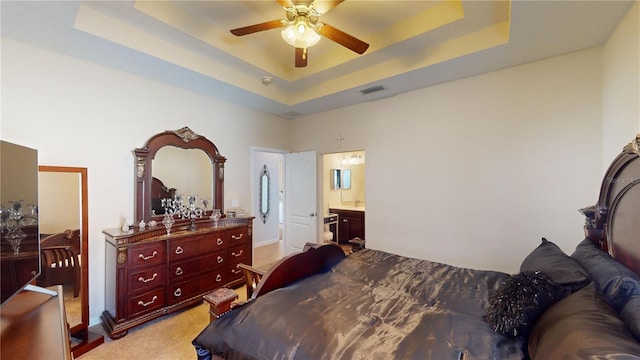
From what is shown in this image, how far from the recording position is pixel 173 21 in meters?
2.47

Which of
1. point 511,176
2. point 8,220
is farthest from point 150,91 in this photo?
point 511,176

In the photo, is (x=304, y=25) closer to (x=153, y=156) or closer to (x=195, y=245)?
(x=153, y=156)

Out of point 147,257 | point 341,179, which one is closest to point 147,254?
point 147,257

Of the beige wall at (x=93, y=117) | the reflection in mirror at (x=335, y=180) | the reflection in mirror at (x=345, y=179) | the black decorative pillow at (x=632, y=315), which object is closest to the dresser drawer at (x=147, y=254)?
the beige wall at (x=93, y=117)

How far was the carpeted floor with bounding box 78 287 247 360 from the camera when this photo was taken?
2191 millimetres

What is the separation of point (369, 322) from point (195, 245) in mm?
2370

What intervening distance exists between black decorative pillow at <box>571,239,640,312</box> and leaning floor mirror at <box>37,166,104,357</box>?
369cm

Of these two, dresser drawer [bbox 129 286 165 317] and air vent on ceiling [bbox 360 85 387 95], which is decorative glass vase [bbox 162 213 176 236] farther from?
air vent on ceiling [bbox 360 85 387 95]

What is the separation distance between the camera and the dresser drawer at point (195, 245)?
2.82 m

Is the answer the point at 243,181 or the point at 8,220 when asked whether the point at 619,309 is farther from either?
the point at 243,181

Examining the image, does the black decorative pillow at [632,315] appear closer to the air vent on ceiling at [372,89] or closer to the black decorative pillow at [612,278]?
the black decorative pillow at [612,278]

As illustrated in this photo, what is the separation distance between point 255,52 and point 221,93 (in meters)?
0.81

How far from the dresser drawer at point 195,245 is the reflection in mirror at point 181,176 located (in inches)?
23.7

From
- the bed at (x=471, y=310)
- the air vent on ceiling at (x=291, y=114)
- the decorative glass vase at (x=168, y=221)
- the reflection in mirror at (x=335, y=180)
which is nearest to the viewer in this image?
the bed at (x=471, y=310)
